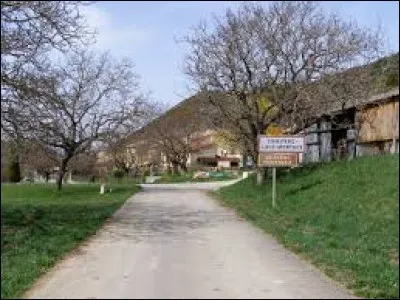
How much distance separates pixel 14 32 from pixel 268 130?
54.8 ft

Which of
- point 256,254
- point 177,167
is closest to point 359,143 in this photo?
point 256,254

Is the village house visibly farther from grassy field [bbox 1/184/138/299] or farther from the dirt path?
grassy field [bbox 1/184/138/299]

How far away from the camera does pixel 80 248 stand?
13.5m

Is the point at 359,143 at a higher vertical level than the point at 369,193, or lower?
higher

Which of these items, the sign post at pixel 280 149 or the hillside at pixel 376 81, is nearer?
the sign post at pixel 280 149

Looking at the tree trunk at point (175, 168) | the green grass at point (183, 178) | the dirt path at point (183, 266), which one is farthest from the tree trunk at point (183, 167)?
the dirt path at point (183, 266)

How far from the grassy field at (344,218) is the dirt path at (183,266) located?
19.0 inches

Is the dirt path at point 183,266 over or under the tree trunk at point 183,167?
under

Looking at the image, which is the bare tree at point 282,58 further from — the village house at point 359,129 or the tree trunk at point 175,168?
the tree trunk at point 175,168

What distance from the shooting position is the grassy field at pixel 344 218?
988 cm

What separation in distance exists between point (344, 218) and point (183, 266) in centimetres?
684

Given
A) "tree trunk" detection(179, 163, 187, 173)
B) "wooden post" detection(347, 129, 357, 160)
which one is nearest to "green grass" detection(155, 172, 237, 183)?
"tree trunk" detection(179, 163, 187, 173)

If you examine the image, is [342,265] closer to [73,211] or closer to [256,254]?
[256,254]

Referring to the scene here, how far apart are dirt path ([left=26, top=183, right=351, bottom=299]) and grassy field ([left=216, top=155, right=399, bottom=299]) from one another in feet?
1.59
